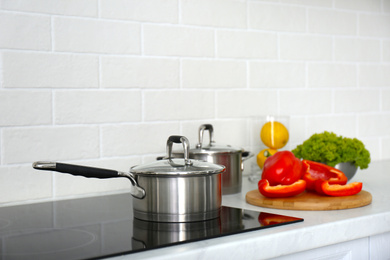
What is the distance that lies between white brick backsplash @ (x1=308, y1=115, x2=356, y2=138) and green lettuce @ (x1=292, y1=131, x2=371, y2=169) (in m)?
0.39

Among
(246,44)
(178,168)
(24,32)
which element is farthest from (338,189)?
(24,32)

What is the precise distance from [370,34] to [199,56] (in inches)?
32.1

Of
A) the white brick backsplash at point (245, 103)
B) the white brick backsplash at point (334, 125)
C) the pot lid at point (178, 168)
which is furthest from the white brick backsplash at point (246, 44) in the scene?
the pot lid at point (178, 168)

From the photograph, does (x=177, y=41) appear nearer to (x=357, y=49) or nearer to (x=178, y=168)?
(x=178, y=168)

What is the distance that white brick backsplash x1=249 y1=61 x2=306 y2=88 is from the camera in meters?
1.76

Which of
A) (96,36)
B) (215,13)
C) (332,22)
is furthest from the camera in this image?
(332,22)

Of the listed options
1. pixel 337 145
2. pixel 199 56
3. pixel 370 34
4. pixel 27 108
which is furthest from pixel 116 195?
pixel 370 34

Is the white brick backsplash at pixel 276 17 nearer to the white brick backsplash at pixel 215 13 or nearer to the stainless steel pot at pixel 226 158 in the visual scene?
the white brick backsplash at pixel 215 13

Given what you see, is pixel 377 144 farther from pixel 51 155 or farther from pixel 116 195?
pixel 51 155

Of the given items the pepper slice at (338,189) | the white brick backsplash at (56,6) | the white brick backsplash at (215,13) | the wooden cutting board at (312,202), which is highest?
Result: the white brick backsplash at (215,13)

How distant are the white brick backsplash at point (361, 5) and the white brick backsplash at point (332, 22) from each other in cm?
3

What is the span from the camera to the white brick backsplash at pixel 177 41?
1528 millimetres

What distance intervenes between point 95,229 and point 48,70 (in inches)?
20.5

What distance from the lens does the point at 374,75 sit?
2.08 meters
